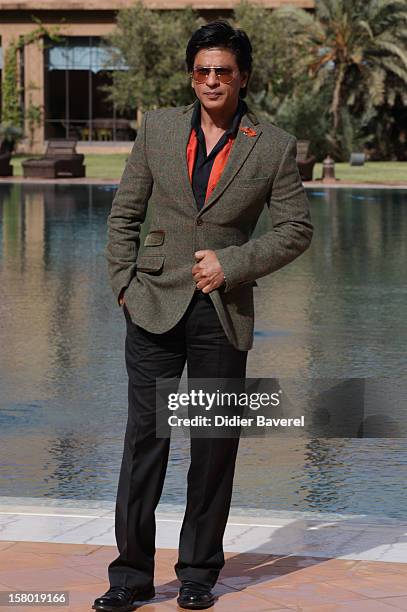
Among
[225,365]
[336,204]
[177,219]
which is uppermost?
[177,219]

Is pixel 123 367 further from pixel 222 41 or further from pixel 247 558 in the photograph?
pixel 222 41

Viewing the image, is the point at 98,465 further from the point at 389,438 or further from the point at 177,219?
the point at 177,219

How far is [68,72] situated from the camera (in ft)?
250

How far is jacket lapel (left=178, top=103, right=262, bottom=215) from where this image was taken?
194 inches

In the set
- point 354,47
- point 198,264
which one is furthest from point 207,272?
point 354,47

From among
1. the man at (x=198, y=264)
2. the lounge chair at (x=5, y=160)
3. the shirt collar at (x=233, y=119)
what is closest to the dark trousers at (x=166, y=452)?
the man at (x=198, y=264)

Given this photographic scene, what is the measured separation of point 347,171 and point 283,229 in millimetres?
46994

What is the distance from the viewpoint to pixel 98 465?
295 inches

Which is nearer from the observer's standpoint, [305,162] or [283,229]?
[283,229]

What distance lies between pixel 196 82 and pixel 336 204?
91.0ft

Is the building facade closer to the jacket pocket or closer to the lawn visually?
the lawn

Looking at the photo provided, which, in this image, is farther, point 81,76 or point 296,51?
point 81,76

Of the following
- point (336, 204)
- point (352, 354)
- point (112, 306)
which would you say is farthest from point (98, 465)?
point (336, 204)

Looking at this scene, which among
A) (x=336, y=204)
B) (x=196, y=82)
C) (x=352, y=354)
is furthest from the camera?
(x=336, y=204)
